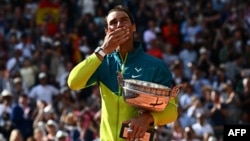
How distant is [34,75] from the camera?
1875 cm

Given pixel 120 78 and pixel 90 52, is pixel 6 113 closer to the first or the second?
pixel 90 52

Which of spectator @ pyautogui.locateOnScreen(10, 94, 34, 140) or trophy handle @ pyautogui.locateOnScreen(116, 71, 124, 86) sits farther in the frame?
spectator @ pyautogui.locateOnScreen(10, 94, 34, 140)

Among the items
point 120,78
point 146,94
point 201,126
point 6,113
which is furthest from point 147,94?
point 6,113

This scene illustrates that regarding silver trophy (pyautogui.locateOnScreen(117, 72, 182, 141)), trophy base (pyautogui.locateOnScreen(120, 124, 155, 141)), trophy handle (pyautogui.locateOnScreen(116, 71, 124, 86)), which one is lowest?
trophy base (pyautogui.locateOnScreen(120, 124, 155, 141))

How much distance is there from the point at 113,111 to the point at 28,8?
1691cm

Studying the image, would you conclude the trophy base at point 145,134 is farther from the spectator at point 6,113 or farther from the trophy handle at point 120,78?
the spectator at point 6,113

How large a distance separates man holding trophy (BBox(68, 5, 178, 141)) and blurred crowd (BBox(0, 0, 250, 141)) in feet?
20.7

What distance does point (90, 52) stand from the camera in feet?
66.4

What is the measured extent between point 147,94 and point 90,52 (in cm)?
1496

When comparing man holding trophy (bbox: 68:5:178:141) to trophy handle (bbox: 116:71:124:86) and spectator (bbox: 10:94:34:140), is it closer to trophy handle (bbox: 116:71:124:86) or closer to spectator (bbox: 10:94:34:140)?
trophy handle (bbox: 116:71:124:86)

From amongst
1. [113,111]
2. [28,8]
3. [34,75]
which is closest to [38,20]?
[28,8]

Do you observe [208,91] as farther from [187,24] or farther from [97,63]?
[97,63]

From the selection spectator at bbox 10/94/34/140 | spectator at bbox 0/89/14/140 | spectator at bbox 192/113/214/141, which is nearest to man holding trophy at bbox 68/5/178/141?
spectator at bbox 0/89/14/140

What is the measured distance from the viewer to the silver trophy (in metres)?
5.33
